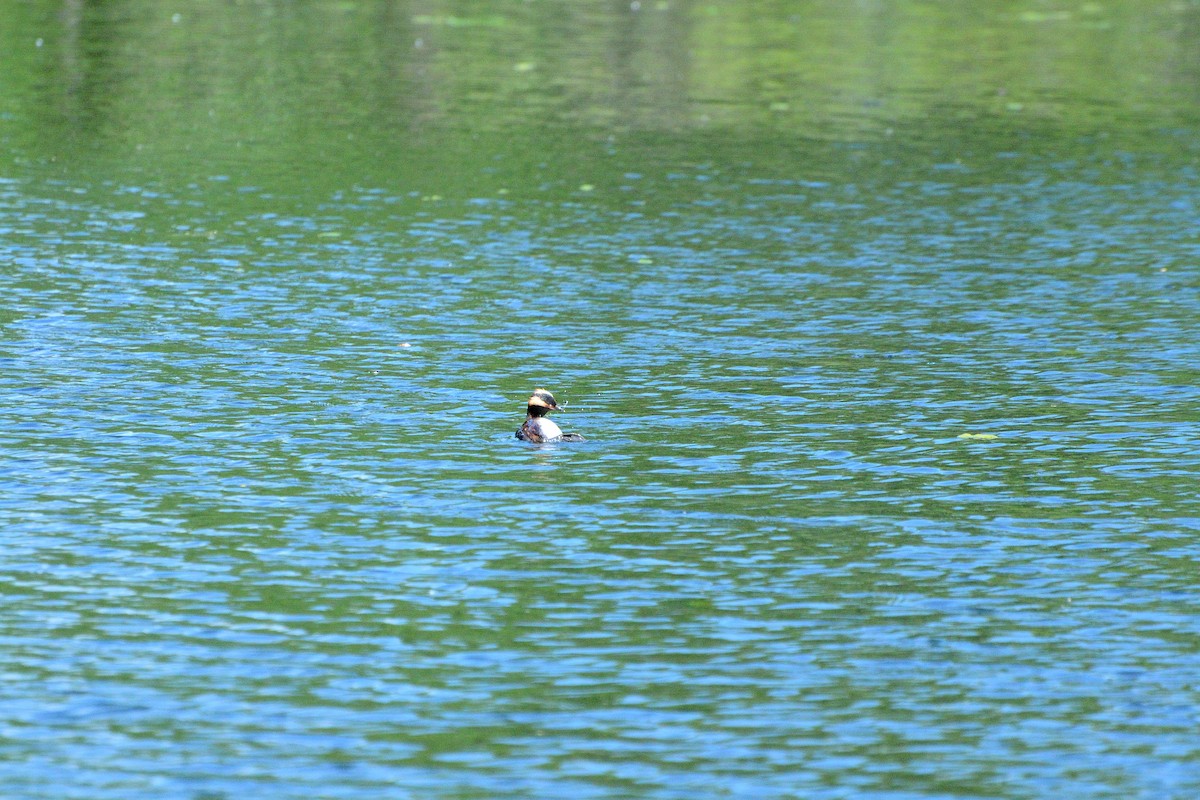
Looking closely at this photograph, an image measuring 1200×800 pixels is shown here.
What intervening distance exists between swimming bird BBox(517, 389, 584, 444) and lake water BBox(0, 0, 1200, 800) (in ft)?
0.68

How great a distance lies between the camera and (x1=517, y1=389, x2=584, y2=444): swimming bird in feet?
79.8

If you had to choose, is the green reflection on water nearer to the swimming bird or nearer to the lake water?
the lake water

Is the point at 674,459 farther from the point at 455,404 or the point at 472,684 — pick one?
the point at 472,684

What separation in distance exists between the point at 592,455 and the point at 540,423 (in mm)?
783

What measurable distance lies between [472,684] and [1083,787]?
17.0ft

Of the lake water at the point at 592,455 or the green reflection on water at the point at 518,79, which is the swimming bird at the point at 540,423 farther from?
the green reflection on water at the point at 518,79

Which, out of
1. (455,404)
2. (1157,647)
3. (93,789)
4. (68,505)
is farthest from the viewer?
(455,404)

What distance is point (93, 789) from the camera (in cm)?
1473

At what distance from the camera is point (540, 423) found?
24594 mm

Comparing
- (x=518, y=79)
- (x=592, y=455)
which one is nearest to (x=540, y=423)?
(x=592, y=455)

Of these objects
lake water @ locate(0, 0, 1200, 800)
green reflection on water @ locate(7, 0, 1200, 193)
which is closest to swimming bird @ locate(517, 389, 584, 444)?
lake water @ locate(0, 0, 1200, 800)

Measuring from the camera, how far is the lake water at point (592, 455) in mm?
16078

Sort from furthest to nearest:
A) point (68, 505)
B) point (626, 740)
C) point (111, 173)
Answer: point (111, 173) < point (68, 505) < point (626, 740)

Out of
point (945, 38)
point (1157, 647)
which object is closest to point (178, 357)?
point (1157, 647)
